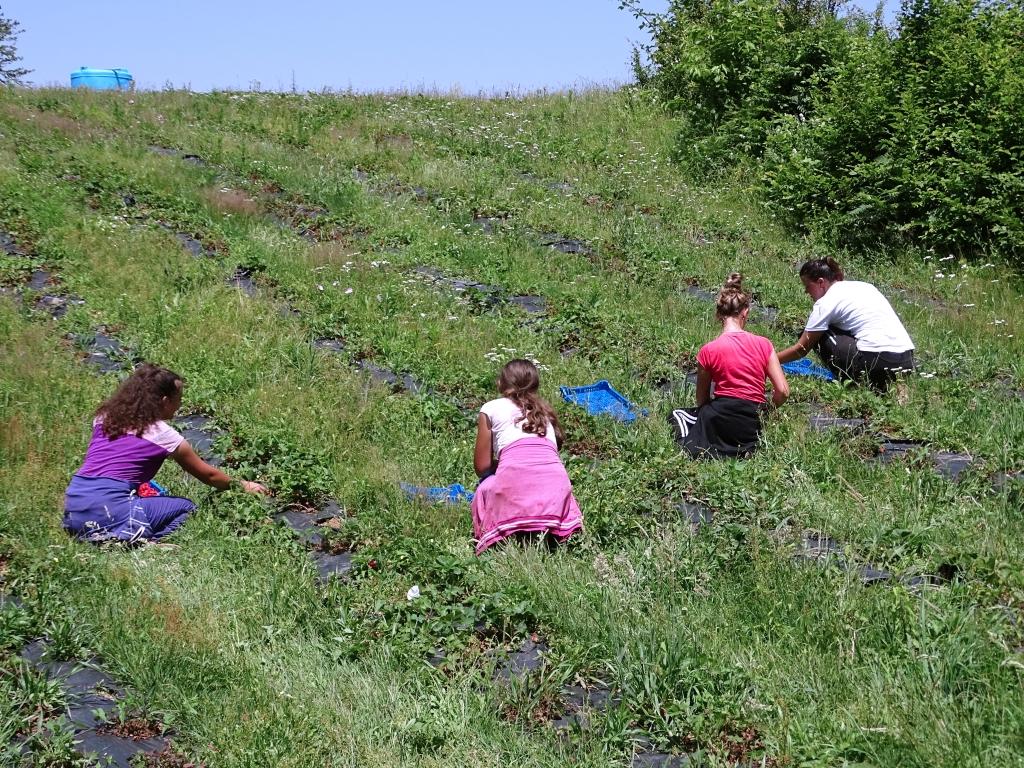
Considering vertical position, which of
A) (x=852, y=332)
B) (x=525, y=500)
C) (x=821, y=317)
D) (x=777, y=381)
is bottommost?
(x=525, y=500)

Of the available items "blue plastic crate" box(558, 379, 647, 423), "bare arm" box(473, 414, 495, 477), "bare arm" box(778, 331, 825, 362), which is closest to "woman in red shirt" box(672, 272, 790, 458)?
"blue plastic crate" box(558, 379, 647, 423)

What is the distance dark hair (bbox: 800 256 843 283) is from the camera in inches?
332

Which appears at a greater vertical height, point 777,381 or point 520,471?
point 777,381

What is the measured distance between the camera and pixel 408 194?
1426cm

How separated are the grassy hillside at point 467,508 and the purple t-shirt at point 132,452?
475mm

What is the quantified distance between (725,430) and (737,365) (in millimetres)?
527

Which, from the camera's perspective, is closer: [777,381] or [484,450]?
[484,450]

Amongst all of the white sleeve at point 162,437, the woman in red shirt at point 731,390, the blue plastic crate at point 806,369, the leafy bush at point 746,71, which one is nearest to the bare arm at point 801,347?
the blue plastic crate at point 806,369

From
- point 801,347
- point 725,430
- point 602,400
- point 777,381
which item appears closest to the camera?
point 725,430

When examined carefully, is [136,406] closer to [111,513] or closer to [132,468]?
[132,468]

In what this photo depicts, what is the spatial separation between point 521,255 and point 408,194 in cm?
316

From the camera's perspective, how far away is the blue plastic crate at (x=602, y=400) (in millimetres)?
7786

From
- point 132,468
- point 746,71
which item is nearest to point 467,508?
point 132,468

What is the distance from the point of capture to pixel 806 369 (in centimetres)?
879
